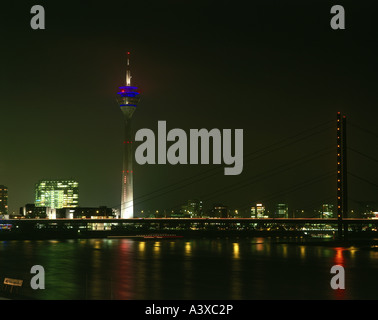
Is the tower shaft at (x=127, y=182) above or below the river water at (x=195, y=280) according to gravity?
above

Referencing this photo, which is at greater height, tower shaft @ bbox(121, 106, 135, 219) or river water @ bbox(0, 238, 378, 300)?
tower shaft @ bbox(121, 106, 135, 219)

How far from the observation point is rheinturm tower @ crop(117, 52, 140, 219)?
169m

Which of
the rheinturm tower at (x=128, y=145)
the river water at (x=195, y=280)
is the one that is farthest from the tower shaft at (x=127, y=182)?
the river water at (x=195, y=280)

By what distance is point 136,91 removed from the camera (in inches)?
7283

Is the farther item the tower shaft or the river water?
the tower shaft

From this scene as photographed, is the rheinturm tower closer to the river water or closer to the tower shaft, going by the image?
the tower shaft

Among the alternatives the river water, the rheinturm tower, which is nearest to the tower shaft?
the rheinturm tower

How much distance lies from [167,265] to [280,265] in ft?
28.7

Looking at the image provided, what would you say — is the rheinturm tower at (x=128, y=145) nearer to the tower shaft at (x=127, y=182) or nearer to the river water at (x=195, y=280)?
the tower shaft at (x=127, y=182)

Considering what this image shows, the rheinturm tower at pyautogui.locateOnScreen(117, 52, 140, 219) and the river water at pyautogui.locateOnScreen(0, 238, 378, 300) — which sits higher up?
the rheinturm tower at pyautogui.locateOnScreen(117, 52, 140, 219)

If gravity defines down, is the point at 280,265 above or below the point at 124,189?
below

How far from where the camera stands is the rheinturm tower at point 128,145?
16900 cm
